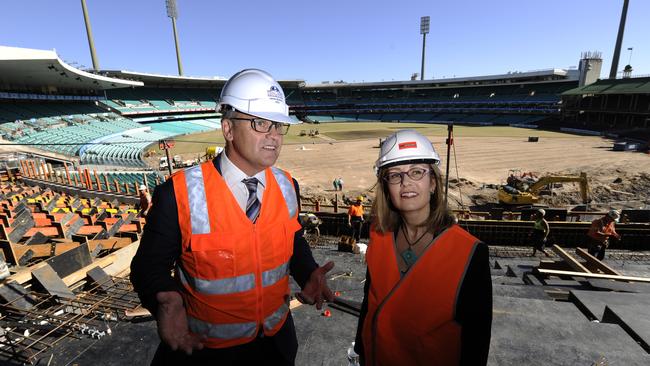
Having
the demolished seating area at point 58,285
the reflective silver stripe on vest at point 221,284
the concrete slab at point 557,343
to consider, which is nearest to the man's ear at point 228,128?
the reflective silver stripe on vest at point 221,284

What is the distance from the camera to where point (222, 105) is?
195 centimetres

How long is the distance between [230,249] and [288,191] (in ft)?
2.08

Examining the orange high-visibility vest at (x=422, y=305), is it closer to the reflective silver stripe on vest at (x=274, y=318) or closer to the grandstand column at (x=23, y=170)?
the reflective silver stripe on vest at (x=274, y=318)

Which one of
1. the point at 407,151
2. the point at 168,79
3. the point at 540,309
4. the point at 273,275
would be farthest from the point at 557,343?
the point at 168,79

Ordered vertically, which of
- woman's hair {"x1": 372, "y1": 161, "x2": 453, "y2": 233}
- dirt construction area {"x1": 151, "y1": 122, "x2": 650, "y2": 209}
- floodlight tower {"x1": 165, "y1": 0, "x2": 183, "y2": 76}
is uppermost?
floodlight tower {"x1": 165, "y1": 0, "x2": 183, "y2": 76}

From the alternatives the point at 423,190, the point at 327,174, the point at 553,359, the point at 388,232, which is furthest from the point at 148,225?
the point at 327,174

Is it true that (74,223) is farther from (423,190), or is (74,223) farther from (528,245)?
(528,245)

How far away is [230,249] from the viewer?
1.80 meters

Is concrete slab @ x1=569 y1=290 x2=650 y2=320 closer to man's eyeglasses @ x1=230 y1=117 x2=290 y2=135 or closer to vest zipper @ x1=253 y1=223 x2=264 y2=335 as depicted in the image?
vest zipper @ x1=253 y1=223 x2=264 y2=335

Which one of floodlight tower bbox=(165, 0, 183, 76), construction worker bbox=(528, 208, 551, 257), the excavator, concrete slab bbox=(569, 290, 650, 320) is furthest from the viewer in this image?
floodlight tower bbox=(165, 0, 183, 76)

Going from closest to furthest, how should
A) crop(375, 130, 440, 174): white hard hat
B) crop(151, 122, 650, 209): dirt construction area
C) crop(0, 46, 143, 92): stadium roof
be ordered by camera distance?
1. crop(375, 130, 440, 174): white hard hat
2. crop(151, 122, 650, 209): dirt construction area
3. crop(0, 46, 143, 92): stadium roof

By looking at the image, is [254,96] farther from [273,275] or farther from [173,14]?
[173,14]

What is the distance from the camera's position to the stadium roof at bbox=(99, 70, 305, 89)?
5524 centimetres

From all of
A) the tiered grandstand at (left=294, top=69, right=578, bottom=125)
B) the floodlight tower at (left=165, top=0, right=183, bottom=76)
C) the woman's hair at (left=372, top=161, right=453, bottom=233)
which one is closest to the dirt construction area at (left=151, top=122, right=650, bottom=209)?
the woman's hair at (left=372, top=161, right=453, bottom=233)
